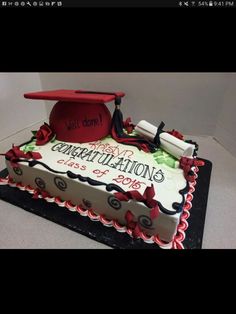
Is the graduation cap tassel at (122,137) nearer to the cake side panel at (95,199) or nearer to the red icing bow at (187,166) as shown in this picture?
the red icing bow at (187,166)

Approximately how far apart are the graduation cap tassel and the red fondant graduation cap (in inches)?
1.3

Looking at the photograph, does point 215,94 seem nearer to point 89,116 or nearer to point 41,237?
point 89,116

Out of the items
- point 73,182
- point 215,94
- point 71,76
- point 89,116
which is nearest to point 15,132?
point 71,76

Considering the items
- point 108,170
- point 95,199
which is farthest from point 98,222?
point 108,170

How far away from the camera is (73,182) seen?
2.97ft

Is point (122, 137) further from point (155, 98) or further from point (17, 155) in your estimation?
point (155, 98)

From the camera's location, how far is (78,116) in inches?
42.0

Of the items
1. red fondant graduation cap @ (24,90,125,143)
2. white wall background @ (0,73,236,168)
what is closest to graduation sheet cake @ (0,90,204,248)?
red fondant graduation cap @ (24,90,125,143)

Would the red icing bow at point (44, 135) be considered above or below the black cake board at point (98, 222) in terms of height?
above

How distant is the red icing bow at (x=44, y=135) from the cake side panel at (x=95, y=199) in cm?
17

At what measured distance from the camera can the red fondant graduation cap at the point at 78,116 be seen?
1039mm

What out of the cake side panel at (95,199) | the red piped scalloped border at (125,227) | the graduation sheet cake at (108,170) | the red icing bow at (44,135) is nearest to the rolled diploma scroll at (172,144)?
the graduation sheet cake at (108,170)

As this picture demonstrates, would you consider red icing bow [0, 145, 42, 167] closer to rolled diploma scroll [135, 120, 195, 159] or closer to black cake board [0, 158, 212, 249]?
black cake board [0, 158, 212, 249]

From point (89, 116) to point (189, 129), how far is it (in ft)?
3.28
